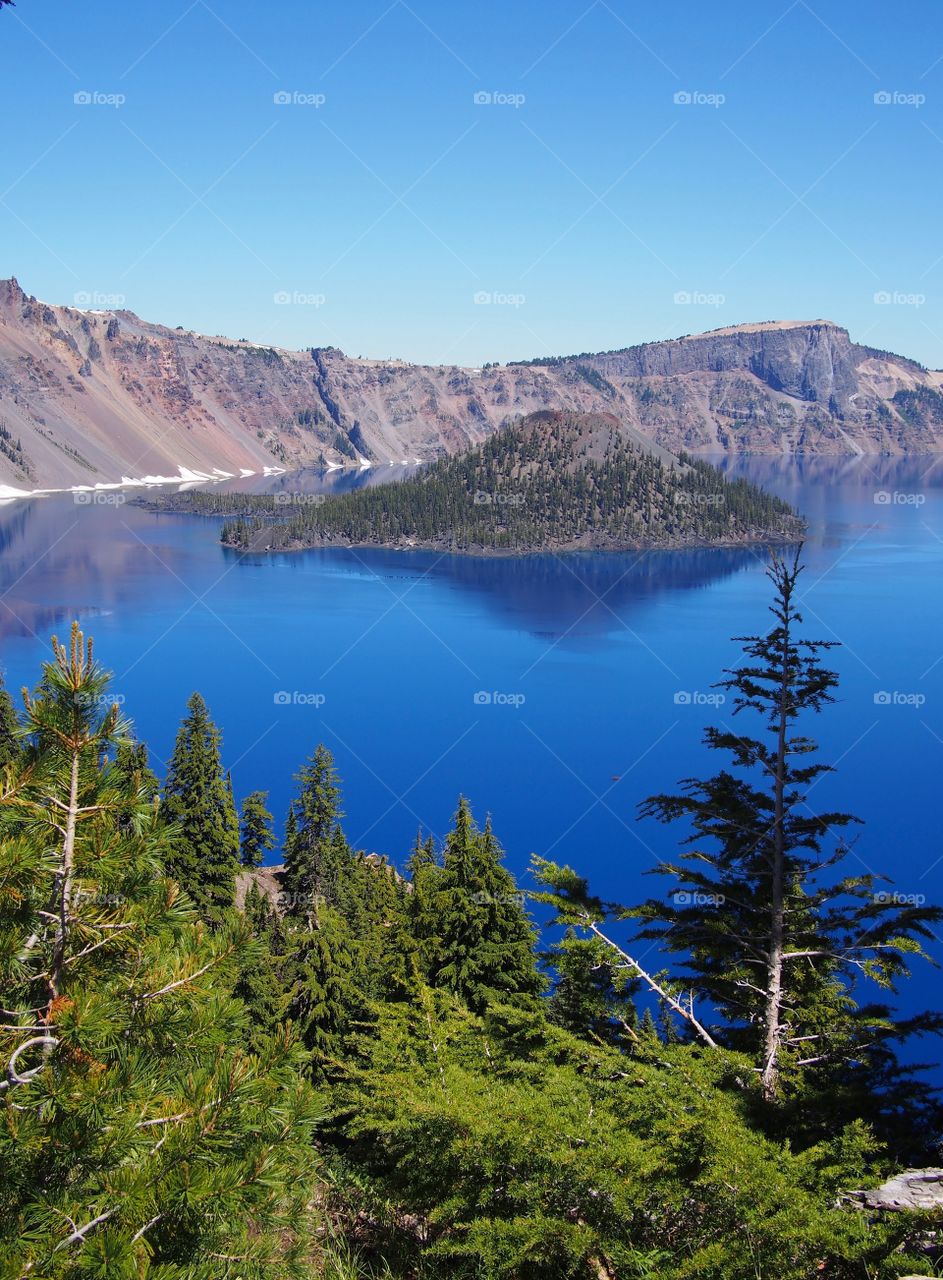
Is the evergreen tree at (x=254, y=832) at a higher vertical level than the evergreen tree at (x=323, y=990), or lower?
lower

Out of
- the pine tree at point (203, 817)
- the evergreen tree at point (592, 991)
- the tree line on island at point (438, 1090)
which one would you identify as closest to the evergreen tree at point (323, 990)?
the tree line on island at point (438, 1090)

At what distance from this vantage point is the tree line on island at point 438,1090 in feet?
14.5

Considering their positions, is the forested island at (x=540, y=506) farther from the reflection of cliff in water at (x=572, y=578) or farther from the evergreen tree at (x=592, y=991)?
the evergreen tree at (x=592, y=991)

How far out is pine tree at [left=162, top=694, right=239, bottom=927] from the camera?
28.2m

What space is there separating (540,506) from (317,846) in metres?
121

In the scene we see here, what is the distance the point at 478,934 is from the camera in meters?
17.8

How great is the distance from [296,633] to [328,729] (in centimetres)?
2521

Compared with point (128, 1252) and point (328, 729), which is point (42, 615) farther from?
point (128, 1252)

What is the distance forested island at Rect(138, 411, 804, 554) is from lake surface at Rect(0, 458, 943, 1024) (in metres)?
10.9

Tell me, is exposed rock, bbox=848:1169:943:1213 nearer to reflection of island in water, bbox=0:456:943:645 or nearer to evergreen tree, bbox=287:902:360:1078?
evergreen tree, bbox=287:902:360:1078

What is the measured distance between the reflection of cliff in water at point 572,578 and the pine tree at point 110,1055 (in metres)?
75.5

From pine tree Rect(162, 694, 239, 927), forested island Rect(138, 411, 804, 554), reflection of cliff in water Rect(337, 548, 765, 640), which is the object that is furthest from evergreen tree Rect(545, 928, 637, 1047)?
forested island Rect(138, 411, 804, 554)

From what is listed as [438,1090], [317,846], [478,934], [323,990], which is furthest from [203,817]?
[438,1090]

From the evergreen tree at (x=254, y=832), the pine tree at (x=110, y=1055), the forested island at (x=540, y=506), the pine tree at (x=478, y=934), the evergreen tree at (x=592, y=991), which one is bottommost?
the evergreen tree at (x=254, y=832)
